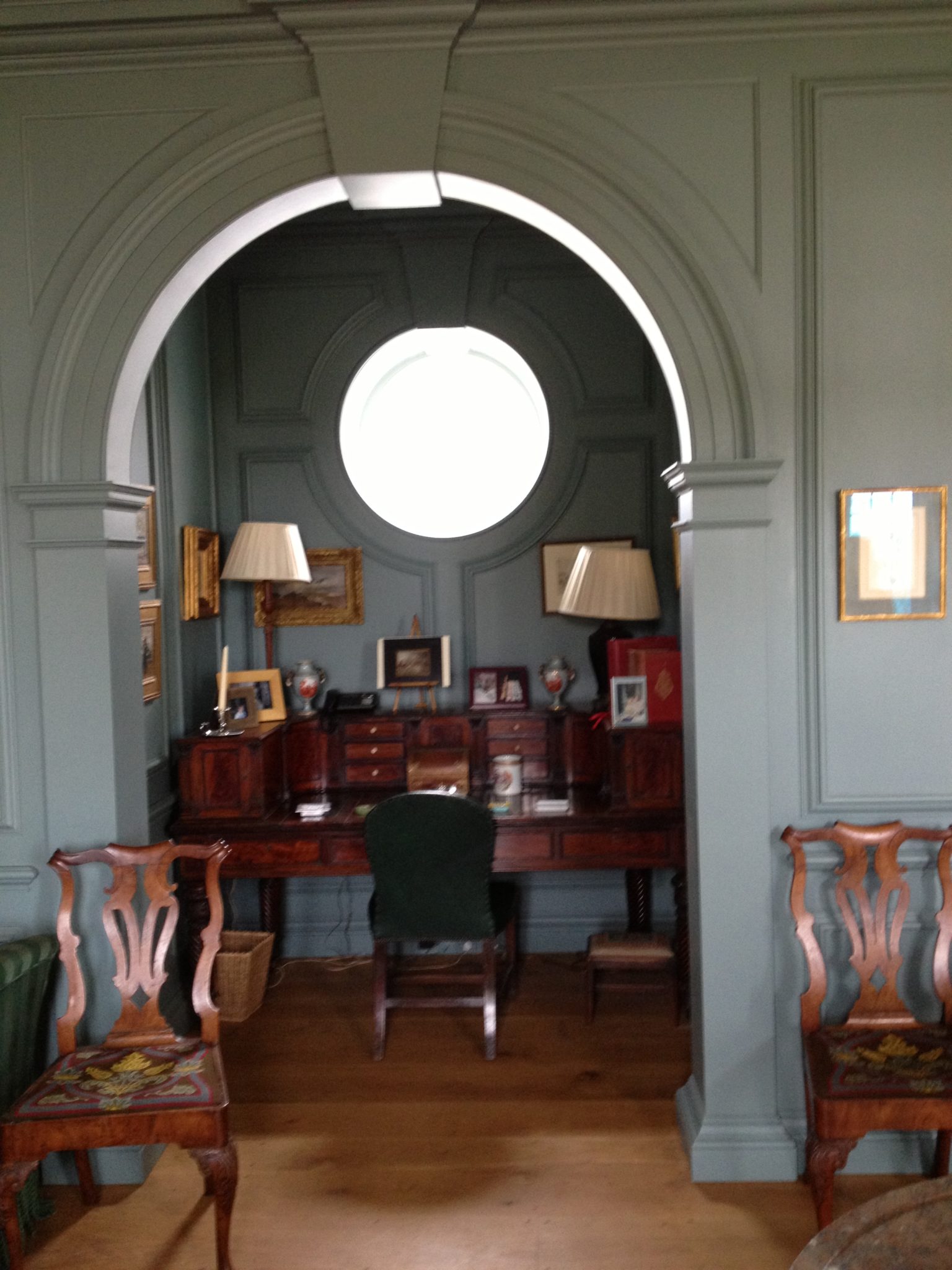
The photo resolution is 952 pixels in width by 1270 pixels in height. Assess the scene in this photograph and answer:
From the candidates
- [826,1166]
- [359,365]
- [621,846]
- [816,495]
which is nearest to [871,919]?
[826,1166]

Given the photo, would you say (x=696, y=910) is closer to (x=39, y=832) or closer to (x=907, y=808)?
(x=907, y=808)

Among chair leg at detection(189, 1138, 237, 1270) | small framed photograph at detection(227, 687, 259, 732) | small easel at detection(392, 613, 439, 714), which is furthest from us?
small easel at detection(392, 613, 439, 714)

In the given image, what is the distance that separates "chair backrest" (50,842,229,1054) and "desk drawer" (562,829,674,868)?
64.4 inches

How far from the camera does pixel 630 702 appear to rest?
14.5ft

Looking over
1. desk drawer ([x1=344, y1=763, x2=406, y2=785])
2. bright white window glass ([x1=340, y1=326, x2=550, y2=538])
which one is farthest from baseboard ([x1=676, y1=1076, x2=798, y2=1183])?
bright white window glass ([x1=340, y1=326, x2=550, y2=538])

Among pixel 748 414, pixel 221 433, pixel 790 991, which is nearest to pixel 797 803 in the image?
pixel 790 991

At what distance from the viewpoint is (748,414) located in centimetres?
323

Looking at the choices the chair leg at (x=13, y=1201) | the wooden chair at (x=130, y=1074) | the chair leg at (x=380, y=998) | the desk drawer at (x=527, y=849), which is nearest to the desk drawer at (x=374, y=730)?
the desk drawer at (x=527, y=849)

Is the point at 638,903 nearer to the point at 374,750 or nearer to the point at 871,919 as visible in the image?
the point at 374,750

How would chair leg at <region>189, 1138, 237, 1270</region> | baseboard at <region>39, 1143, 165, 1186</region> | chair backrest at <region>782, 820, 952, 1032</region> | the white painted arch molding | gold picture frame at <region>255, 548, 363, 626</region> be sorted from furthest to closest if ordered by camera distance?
gold picture frame at <region>255, 548, 363, 626</region>
baseboard at <region>39, 1143, 165, 1186</region>
the white painted arch molding
chair backrest at <region>782, 820, 952, 1032</region>
chair leg at <region>189, 1138, 237, 1270</region>

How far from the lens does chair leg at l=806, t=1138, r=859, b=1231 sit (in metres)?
2.84

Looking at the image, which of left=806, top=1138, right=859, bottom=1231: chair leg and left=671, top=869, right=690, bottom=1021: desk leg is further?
left=671, top=869, right=690, bottom=1021: desk leg

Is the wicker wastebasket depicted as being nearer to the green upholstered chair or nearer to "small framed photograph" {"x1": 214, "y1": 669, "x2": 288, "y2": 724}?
the green upholstered chair

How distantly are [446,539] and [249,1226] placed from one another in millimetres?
3014
